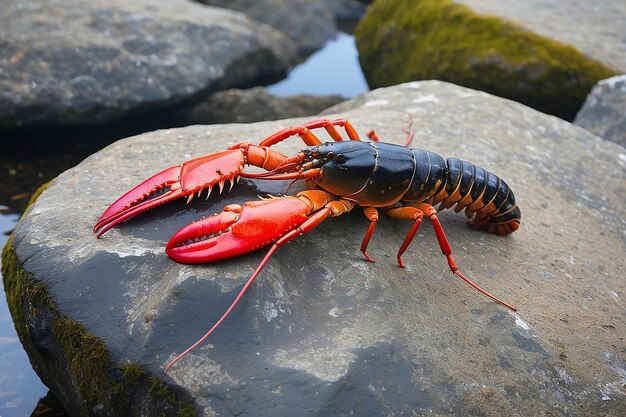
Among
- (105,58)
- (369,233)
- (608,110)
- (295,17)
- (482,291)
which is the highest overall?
(369,233)

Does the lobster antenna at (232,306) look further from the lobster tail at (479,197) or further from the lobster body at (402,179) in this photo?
the lobster tail at (479,197)

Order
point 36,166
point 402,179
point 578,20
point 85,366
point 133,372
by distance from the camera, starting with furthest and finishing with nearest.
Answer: point 578,20 → point 36,166 → point 402,179 → point 85,366 → point 133,372

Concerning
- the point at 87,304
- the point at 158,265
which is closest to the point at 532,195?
the point at 158,265

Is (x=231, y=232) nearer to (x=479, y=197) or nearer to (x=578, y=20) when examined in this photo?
(x=479, y=197)

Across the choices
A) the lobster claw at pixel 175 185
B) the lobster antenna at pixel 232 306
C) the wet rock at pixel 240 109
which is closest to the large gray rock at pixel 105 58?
the wet rock at pixel 240 109

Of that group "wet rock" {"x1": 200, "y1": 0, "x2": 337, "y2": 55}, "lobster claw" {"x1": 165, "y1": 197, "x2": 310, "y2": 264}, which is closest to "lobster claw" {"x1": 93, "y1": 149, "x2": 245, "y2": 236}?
"lobster claw" {"x1": 165, "y1": 197, "x2": 310, "y2": 264}

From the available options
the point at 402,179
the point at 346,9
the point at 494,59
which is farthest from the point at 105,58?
the point at 346,9
